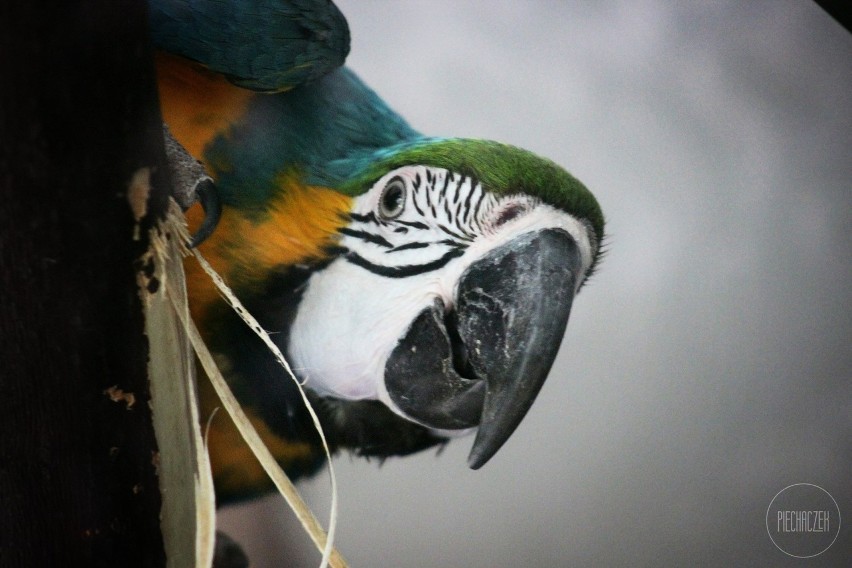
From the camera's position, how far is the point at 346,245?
911mm

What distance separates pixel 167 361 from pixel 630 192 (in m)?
0.75

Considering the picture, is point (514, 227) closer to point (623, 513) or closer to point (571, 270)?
point (571, 270)

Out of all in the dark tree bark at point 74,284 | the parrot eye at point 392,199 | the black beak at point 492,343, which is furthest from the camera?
the parrot eye at point 392,199

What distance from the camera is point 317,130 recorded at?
3.11 ft

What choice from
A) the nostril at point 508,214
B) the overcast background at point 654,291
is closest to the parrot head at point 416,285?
the nostril at point 508,214

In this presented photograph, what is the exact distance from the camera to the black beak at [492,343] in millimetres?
765

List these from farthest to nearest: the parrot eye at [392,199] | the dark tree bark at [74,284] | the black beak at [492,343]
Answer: the parrot eye at [392,199] < the black beak at [492,343] < the dark tree bark at [74,284]

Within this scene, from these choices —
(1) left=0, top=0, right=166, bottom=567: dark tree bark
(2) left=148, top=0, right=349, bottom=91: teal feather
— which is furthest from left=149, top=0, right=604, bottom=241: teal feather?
(1) left=0, top=0, right=166, bottom=567: dark tree bark

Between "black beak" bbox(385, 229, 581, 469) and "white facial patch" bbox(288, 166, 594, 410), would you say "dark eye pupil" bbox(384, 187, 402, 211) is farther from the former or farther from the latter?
"black beak" bbox(385, 229, 581, 469)

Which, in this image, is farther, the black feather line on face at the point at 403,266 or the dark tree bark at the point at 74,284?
the black feather line on face at the point at 403,266

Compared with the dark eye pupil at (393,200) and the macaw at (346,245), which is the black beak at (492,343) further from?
the dark eye pupil at (393,200)

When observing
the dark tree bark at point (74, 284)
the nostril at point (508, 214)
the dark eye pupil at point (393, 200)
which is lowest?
the dark tree bark at point (74, 284)

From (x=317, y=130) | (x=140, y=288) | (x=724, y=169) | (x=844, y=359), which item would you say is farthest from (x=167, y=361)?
(x=844, y=359)

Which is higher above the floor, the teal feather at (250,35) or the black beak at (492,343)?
the teal feather at (250,35)
